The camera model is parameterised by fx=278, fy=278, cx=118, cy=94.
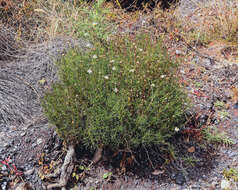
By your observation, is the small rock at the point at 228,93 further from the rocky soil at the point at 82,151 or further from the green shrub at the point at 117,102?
the green shrub at the point at 117,102

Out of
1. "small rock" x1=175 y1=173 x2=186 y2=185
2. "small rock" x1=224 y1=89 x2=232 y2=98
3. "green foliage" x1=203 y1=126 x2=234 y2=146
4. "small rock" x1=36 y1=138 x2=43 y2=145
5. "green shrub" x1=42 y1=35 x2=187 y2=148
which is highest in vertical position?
"green shrub" x1=42 y1=35 x2=187 y2=148

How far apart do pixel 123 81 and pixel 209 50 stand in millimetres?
2173

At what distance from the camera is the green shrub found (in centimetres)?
249

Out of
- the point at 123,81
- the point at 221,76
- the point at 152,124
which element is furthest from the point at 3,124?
the point at 221,76

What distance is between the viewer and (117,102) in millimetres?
2406

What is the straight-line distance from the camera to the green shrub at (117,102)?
2486 millimetres

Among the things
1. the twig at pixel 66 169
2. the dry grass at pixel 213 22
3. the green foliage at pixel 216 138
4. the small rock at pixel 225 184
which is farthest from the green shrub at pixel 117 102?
the dry grass at pixel 213 22

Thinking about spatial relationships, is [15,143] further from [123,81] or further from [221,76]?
[221,76]

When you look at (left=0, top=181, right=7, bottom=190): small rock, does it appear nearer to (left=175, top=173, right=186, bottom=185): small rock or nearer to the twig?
the twig

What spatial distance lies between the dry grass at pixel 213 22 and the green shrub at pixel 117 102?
6.23 feet

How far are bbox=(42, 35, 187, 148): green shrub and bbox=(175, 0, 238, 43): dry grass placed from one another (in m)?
1.90

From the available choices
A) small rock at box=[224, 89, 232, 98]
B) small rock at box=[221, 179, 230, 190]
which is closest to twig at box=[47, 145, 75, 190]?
small rock at box=[221, 179, 230, 190]

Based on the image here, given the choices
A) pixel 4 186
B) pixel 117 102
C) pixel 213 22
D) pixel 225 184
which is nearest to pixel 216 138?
pixel 225 184

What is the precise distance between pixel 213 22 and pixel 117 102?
302cm
